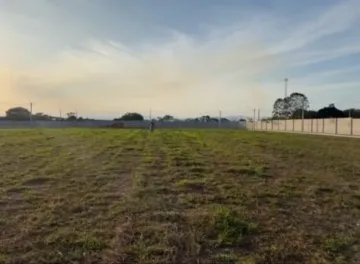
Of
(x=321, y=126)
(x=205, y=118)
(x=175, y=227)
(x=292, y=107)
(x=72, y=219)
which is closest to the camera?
(x=175, y=227)

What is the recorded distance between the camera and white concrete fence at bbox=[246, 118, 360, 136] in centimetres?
3869

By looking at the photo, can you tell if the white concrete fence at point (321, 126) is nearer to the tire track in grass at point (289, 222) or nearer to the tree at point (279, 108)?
the tree at point (279, 108)

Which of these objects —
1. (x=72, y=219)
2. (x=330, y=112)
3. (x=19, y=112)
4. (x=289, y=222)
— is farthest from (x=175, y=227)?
(x=19, y=112)

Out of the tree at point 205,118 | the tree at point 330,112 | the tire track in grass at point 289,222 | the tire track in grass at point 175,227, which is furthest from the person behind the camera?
the tree at point 205,118

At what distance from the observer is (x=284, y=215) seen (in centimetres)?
561

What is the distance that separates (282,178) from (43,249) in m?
5.75

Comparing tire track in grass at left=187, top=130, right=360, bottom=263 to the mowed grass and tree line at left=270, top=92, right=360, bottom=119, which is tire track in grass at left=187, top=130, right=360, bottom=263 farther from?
tree line at left=270, top=92, right=360, bottom=119

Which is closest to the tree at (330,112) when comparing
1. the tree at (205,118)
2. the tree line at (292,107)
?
the tree line at (292,107)

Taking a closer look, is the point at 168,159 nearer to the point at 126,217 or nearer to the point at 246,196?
the point at 246,196

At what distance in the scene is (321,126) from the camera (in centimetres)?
4619

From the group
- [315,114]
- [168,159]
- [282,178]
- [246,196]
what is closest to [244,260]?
[246,196]

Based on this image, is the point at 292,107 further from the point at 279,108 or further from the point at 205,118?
the point at 205,118

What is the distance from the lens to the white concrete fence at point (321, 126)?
3869cm

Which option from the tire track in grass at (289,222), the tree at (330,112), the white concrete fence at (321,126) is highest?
the tree at (330,112)
